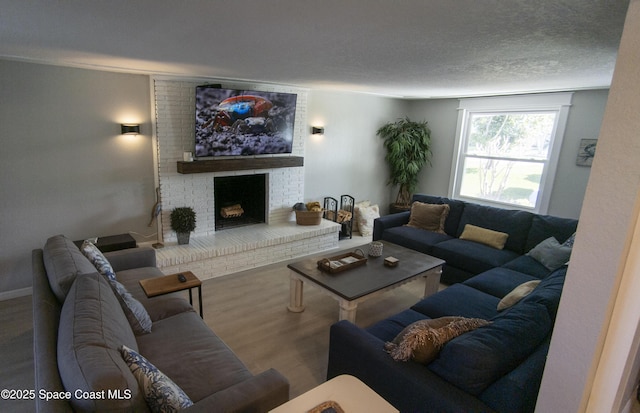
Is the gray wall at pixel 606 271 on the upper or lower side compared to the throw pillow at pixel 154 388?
upper

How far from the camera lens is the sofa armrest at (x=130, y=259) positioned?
307 centimetres

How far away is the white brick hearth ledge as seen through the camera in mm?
3975

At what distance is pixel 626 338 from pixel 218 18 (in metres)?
2.31

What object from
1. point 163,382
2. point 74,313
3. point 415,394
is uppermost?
point 74,313

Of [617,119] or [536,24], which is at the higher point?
[536,24]

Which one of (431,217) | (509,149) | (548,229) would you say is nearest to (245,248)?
(431,217)

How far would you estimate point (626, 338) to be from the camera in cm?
138

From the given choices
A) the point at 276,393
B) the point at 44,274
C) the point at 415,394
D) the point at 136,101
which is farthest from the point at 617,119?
the point at 136,101

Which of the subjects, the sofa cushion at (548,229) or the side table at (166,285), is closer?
the side table at (166,285)

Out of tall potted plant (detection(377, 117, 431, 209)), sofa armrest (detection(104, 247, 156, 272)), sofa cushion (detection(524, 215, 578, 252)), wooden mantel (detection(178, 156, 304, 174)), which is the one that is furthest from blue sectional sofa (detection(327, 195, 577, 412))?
tall potted plant (detection(377, 117, 431, 209))

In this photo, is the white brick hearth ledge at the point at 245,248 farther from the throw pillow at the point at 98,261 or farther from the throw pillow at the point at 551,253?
the throw pillow at the point at 551,253

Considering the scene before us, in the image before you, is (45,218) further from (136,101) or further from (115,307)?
(115,307)

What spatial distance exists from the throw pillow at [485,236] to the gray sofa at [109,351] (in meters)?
3.32

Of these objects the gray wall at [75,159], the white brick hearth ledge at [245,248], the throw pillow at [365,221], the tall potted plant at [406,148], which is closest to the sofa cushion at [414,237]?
the white brick hearth ledge at [245,248]
